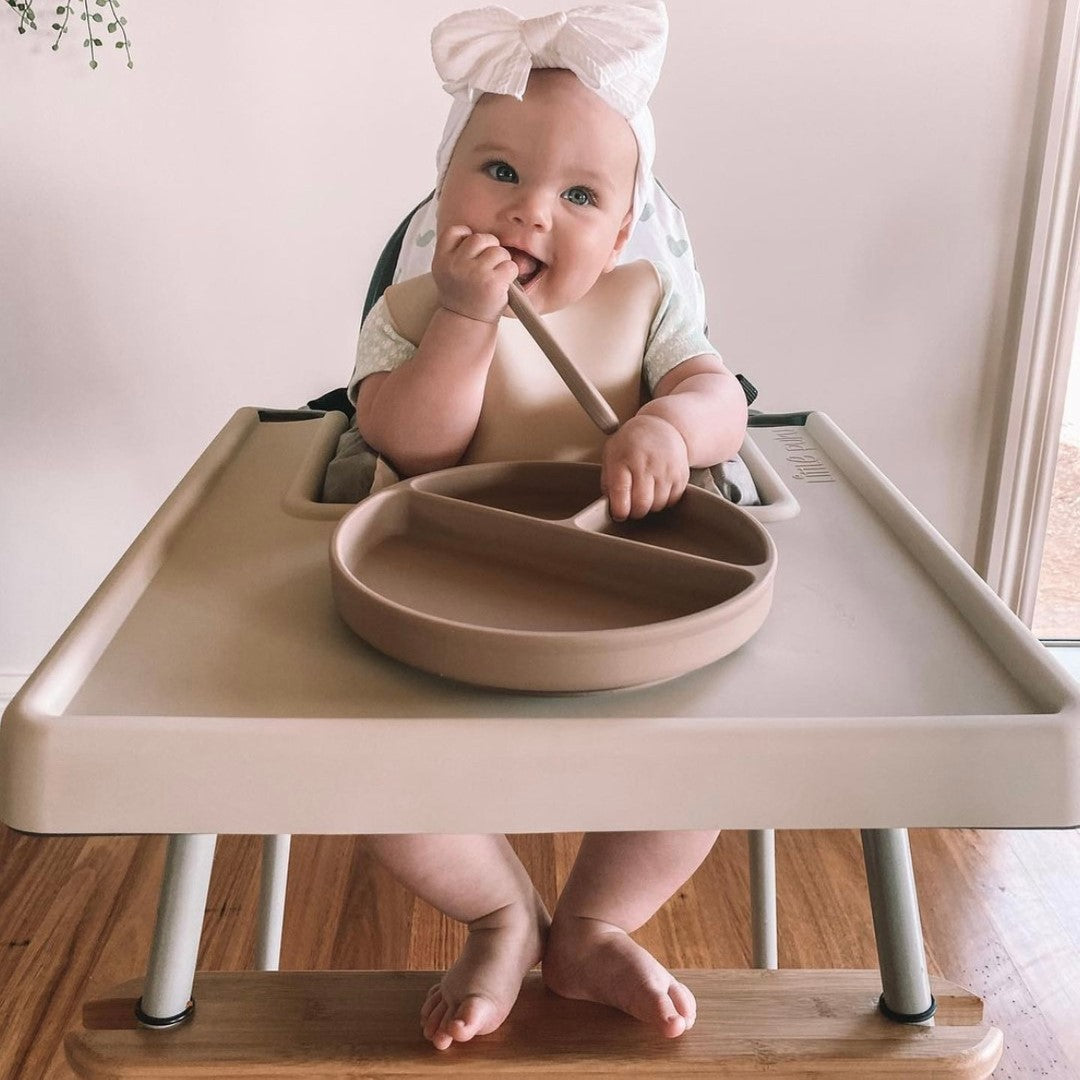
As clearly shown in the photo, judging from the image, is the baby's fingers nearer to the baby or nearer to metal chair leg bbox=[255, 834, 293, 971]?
the baby

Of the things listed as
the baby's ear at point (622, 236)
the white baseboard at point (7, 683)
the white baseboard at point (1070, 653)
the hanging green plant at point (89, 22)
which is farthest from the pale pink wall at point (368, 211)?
the baby's ear at point (622, 236)

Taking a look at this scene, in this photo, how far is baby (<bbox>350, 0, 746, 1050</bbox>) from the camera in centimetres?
72

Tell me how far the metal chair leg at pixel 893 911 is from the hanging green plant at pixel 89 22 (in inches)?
49.0

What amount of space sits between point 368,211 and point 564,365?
2.95 ft

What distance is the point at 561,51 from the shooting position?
0.74 metres

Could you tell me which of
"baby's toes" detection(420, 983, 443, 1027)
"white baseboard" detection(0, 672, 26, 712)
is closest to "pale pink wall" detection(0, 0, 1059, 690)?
"white baseboard" detection(0, 672, 26, 712)

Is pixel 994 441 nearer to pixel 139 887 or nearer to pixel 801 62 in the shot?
pixel 801 62

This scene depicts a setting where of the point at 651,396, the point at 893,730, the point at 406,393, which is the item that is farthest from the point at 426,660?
the point at 651,396

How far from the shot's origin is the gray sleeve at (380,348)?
0.85 m

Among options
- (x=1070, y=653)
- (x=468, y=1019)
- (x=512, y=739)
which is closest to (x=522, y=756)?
(x=512, y=739)

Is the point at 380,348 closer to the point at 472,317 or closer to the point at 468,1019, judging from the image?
the point at 472,317

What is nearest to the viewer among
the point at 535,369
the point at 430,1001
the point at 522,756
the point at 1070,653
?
the point at 522,756

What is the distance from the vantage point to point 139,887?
4.78 ft

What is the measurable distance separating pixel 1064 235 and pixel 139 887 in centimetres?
143
